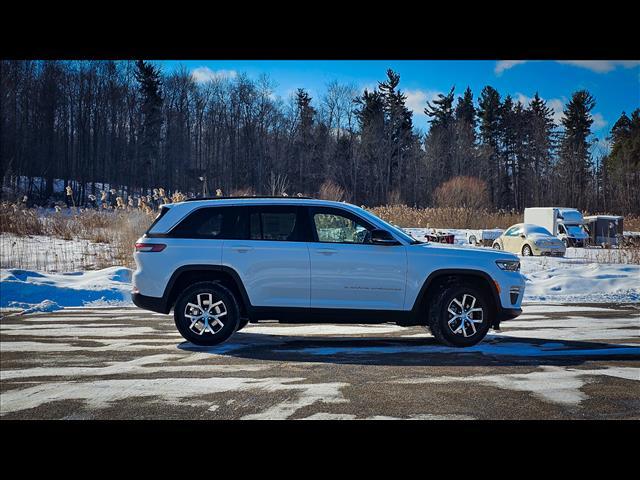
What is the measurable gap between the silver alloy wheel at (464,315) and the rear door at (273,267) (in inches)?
76.0

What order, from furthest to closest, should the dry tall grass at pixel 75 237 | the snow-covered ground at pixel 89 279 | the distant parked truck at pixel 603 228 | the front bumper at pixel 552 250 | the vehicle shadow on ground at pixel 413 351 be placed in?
the distant parked truck at pixel 603 228 → the front bumper at pixel 552 250 → the dry tall grass at pixel 75 237 → the snow-covered ground at pixel 89 279 → the vehicle shadow on ground at pixel 413 351

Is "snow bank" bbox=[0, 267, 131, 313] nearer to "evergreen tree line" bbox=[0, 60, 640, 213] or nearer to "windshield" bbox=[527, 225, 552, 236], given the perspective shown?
"windshield" bbox=[527, 225, 552, 236]

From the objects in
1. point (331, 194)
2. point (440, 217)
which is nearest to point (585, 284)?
point (440, 217)

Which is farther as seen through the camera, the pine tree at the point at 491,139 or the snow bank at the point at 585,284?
the pine tree at the point at 491,139

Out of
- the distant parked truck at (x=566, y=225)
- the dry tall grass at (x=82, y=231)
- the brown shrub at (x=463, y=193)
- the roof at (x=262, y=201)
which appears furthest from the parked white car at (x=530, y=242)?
the roof at (x=262, y=201)

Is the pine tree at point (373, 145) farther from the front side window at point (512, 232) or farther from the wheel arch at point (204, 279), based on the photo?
the wheel arch at point (204, 279)

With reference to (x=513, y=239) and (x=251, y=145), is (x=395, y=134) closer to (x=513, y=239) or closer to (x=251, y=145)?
(x=251, y=145)

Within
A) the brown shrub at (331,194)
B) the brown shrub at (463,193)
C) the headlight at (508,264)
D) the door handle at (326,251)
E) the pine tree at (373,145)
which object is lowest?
the headlight at (508,264)

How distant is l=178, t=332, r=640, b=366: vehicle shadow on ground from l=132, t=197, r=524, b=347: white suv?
1.04 ft

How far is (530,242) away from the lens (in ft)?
72.5

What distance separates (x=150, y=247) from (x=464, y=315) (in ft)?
14.2

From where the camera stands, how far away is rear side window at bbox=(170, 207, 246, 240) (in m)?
7.34

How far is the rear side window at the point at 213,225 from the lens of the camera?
24.1 feet

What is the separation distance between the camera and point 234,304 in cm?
713
